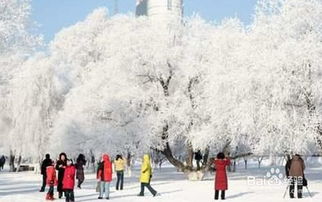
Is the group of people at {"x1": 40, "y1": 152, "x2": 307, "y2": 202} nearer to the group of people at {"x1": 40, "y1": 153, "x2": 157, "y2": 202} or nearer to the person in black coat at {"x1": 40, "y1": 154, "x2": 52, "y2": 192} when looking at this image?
the group of people at {"x1": 40, "y1": 153, "x2": 157, "y2": 202}

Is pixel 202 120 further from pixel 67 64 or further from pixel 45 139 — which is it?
pixel 67 64

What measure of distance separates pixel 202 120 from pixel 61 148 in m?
13.2

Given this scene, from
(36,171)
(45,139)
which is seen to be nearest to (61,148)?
(45,139)

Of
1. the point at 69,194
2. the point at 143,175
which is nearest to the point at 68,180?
the point at 69,194

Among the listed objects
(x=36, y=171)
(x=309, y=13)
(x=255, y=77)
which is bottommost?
(x=36, y=171)

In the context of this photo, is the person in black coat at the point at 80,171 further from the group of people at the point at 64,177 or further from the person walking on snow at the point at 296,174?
the person walking on snow at the point at 296,174

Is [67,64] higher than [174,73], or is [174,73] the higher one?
[67,64]

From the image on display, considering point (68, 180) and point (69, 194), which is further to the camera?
point (69, 194)

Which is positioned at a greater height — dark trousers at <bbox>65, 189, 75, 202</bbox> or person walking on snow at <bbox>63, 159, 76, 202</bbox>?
person walking on snow at <bbox>63, 159, 76, 202</bbox>

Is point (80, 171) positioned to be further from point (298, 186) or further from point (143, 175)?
point (298, 186)

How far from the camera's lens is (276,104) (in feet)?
86.8

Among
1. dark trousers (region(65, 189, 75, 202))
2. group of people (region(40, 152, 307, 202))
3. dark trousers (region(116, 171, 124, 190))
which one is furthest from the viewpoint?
dark trousers (region(116, 171, 124, 190))

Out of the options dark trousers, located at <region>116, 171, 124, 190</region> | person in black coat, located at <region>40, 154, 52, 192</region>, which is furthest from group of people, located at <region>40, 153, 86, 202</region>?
dark trousers, located at <region>116, 171, 124, 190</region>

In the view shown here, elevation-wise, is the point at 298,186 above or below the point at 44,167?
below
